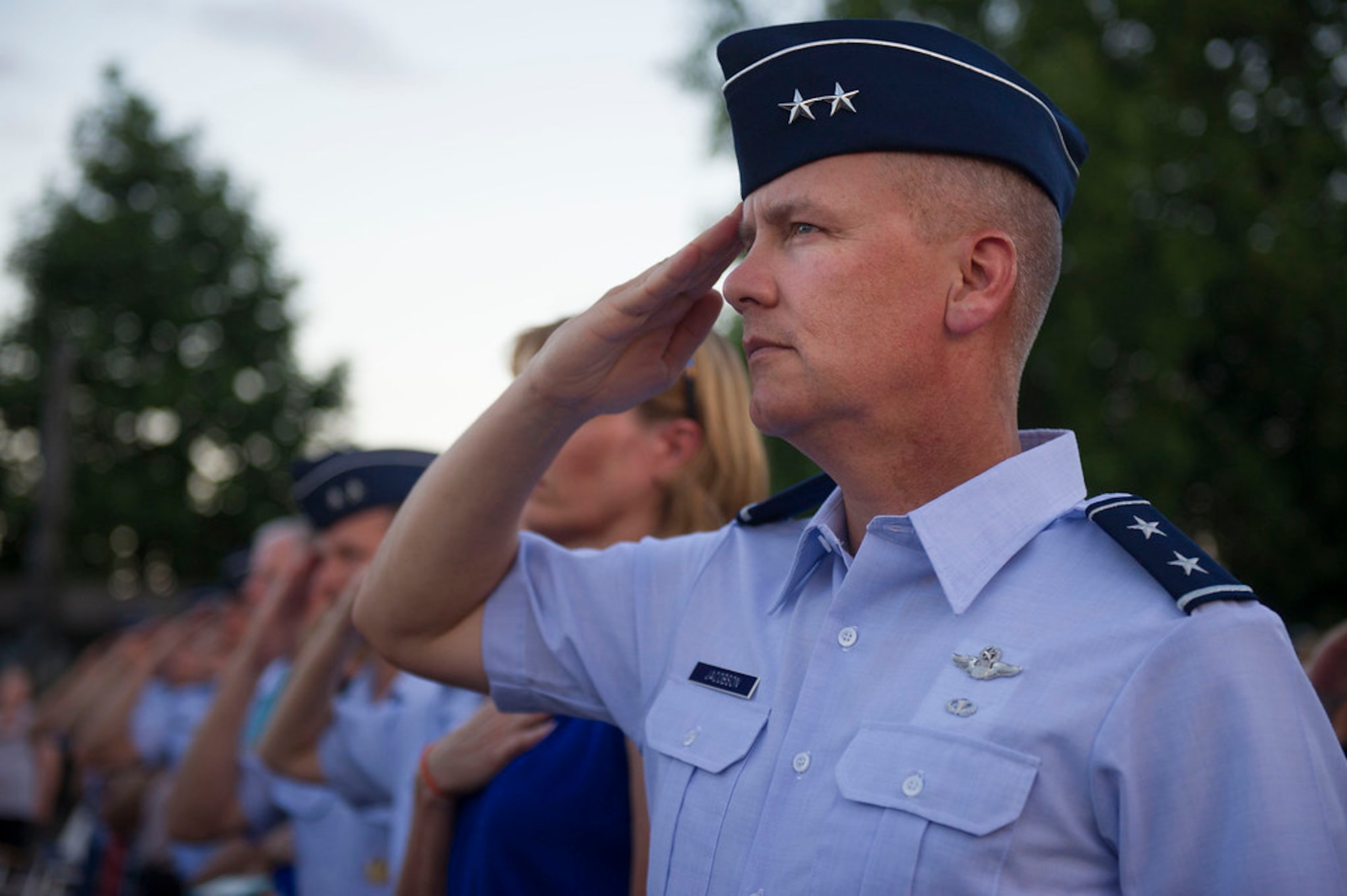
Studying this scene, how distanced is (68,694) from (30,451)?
61.9ft

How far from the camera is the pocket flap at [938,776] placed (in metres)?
1.62

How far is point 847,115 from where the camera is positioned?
2.01 m

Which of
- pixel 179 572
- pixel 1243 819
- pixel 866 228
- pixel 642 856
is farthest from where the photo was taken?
pixel 179 572

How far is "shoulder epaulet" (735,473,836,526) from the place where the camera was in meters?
2.37

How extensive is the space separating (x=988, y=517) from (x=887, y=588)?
191 millimetres

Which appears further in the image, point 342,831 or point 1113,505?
point 342,831

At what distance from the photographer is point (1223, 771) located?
155 cm

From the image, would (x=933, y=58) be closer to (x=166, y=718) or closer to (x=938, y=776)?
(x=938, y=776)

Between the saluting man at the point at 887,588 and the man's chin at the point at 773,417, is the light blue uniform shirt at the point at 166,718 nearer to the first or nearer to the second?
the saluting man at the point at 887,588

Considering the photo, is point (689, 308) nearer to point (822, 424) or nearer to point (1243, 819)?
point (822, 424)

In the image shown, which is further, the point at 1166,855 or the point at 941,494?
the point at 941,494

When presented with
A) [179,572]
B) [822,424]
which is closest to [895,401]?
[822,424]

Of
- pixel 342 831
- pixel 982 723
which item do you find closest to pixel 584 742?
pixel 982 723

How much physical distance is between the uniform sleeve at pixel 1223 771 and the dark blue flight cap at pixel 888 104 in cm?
84
